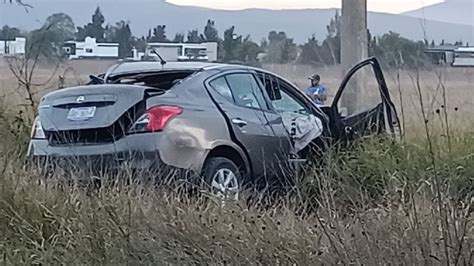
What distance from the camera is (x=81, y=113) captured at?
8.30 m

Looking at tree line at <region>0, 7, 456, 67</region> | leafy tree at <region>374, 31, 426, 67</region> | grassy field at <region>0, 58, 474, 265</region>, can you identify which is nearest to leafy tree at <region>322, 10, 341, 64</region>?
tree line at <region>0, 7, 456, 67</region>

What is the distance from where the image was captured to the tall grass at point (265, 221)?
19.2 feet

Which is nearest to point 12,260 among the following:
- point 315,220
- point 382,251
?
point 315,220

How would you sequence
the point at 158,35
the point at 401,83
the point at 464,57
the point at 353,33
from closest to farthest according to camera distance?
the point at 401,83
the point at 464,57
the point at 353,33
the point at 158,35

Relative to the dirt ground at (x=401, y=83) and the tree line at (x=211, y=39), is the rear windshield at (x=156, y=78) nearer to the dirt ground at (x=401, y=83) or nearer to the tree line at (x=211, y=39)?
the dirt ground at (x=401, y=83)

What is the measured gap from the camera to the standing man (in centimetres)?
1254

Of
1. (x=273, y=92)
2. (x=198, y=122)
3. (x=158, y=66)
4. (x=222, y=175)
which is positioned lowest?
(x=222, y=175)

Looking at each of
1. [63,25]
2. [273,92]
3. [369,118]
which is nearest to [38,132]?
[273,92]

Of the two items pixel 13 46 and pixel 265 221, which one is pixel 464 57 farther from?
pixel 13 46

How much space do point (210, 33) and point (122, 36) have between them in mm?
1234

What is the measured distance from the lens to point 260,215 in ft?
22.5

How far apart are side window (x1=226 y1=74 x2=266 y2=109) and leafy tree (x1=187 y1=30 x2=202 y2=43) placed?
4.52m

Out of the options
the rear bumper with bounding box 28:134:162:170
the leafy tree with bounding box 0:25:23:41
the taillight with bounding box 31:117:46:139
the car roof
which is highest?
the leafy tree with bounding box 0:25:23:41

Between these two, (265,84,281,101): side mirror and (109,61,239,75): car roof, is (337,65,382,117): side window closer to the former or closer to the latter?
(265,84,281,101): side mirror
